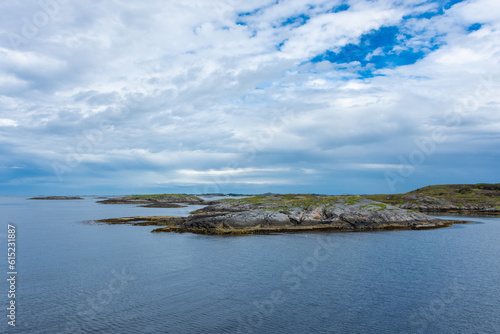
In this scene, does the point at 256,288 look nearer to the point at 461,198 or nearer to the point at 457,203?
the point at 457,203

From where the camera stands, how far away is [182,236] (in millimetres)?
66312

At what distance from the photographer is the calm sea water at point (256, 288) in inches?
894

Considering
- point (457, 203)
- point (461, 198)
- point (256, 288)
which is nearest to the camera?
point (256, 288)

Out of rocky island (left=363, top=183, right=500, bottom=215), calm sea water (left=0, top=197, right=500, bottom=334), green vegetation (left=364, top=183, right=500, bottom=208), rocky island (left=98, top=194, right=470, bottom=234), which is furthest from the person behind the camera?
green vegetation (left=364, top=183, right=500, bottom=208)

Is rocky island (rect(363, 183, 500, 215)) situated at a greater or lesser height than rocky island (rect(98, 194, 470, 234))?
greater

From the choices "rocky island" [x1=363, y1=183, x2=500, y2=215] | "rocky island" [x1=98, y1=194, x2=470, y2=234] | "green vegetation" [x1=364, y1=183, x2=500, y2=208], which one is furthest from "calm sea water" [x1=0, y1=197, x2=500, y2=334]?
"green vegetation" [x1=364, y1=183, x2=500, y2=208]

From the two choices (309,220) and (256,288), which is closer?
(256,288)

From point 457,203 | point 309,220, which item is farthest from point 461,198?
point 309,220

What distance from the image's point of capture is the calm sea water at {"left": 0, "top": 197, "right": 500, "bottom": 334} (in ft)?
74.5

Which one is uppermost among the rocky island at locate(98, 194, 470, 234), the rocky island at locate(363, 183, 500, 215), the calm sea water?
the rocky island at locate(363, 183, 500, 215)

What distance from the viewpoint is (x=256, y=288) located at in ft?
99.9

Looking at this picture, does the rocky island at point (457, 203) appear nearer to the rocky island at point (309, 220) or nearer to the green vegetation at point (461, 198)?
the green vegetation at point (461, 198)

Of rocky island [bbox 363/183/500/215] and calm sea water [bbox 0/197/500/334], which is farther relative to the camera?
rocky island [bbox 363/183/500/215]

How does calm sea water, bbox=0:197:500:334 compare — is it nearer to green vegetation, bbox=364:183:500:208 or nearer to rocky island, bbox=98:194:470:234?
rocky island, bbox=98:194:470:234
